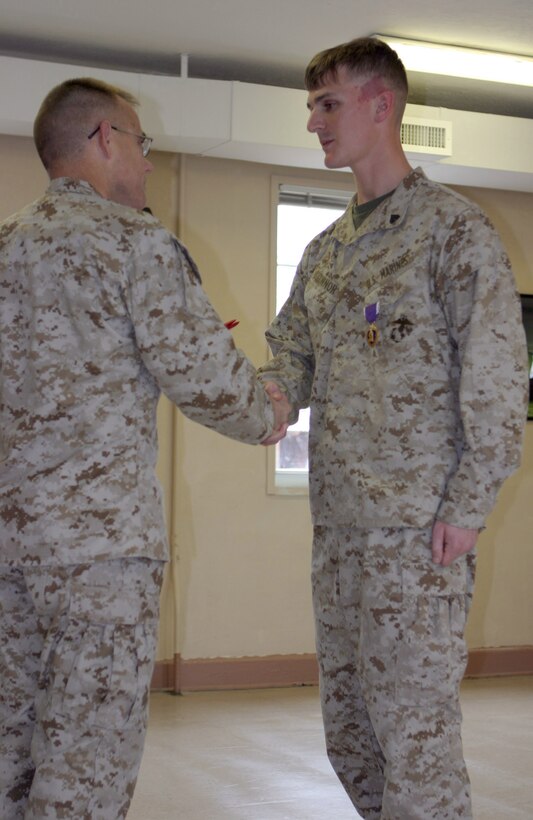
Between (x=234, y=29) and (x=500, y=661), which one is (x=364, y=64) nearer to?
(x=234, y=29)

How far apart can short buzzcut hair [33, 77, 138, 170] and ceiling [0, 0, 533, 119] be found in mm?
2168

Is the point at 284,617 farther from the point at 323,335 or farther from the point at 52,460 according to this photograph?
the point at 52,460

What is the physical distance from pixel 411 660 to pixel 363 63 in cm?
134

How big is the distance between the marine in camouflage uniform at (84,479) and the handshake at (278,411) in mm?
328

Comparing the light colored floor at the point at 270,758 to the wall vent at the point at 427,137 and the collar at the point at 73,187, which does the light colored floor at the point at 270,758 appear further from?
the wall vent at the point at 427,137

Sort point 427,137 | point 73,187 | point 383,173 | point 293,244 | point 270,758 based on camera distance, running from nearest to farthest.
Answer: point 73,187
point 383,173
point 270,758
point 427,137
point 293,244

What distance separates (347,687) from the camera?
244 centimetres

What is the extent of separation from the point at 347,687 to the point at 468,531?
0.48 metres

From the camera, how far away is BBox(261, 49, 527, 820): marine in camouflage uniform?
2217mm

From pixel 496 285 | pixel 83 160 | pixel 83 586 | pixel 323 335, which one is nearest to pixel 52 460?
pixel 83 586

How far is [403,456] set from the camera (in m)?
2.31

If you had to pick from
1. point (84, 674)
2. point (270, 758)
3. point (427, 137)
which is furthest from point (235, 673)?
point (84, 674)

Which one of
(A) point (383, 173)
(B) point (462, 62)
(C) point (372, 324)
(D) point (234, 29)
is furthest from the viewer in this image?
(B) point (462, 62)

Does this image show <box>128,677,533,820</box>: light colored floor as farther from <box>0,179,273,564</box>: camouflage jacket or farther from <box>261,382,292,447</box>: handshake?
<box>0,179,273,564</box>: camouflage jacket
